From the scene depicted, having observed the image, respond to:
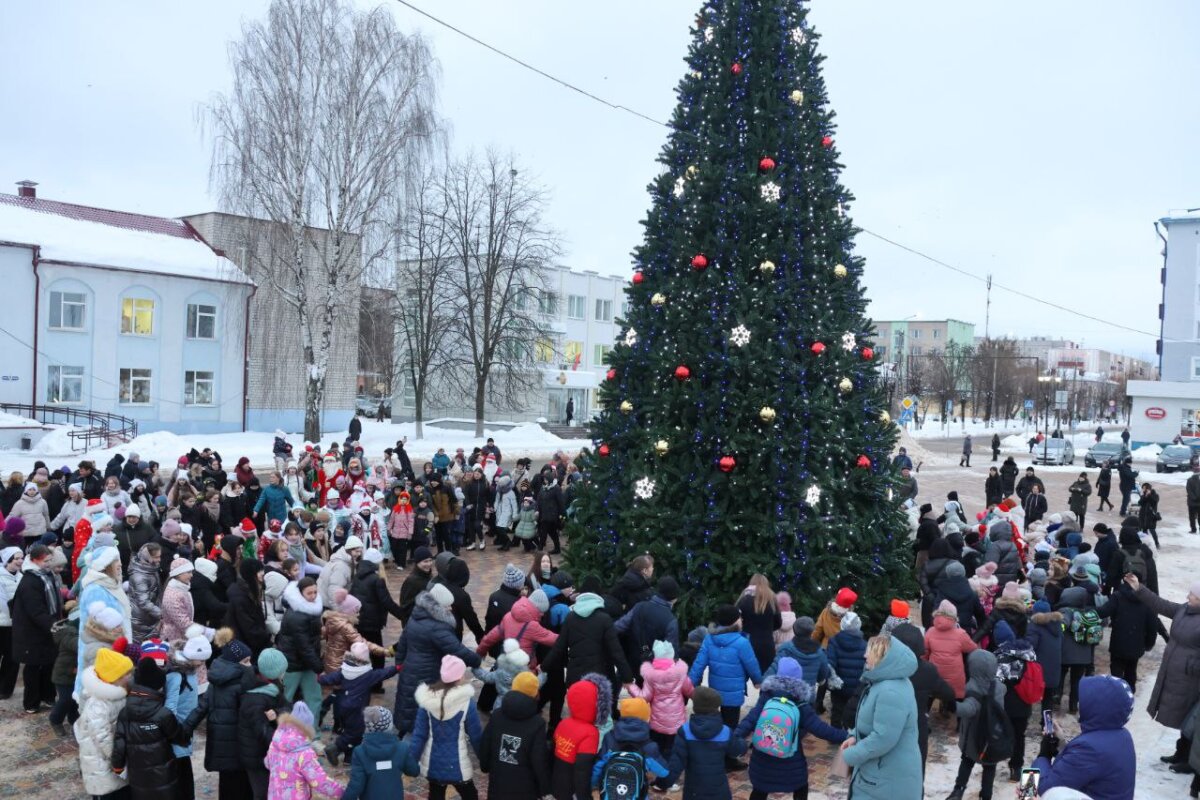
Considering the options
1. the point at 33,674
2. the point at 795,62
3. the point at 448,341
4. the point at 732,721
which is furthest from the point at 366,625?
the point at 448,341

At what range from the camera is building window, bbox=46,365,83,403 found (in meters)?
32.2

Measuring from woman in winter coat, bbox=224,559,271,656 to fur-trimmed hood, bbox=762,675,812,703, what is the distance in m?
4.66

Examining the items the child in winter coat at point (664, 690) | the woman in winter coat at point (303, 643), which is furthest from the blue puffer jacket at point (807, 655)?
the woman in winter coat at point (303, 643)

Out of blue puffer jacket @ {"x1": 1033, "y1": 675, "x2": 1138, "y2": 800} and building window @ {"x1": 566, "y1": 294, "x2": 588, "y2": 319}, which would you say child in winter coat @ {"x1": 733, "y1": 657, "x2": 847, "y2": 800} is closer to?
blue puffer jacket @ {"x1": 1033, "y1": 675, "x2": 1138, "y2": 800}

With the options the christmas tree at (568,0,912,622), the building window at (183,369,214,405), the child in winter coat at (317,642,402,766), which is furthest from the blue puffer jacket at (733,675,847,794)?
the building window at (183,369,214,405)

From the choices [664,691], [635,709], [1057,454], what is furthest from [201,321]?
[1057,454]

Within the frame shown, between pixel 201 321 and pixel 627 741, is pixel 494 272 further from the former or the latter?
pixel 627 741

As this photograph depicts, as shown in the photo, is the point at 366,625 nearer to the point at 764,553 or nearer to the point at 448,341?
the point at 764,553

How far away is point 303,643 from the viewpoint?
296 inches

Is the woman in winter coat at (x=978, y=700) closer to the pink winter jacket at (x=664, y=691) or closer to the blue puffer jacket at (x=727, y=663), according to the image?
the blue puffer jacket at (x=727, y=663)

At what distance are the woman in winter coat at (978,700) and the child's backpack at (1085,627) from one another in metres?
2.58

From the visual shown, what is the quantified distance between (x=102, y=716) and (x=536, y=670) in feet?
11.1

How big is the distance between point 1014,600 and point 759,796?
Result: 352cm

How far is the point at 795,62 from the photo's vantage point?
10547 millimetres
